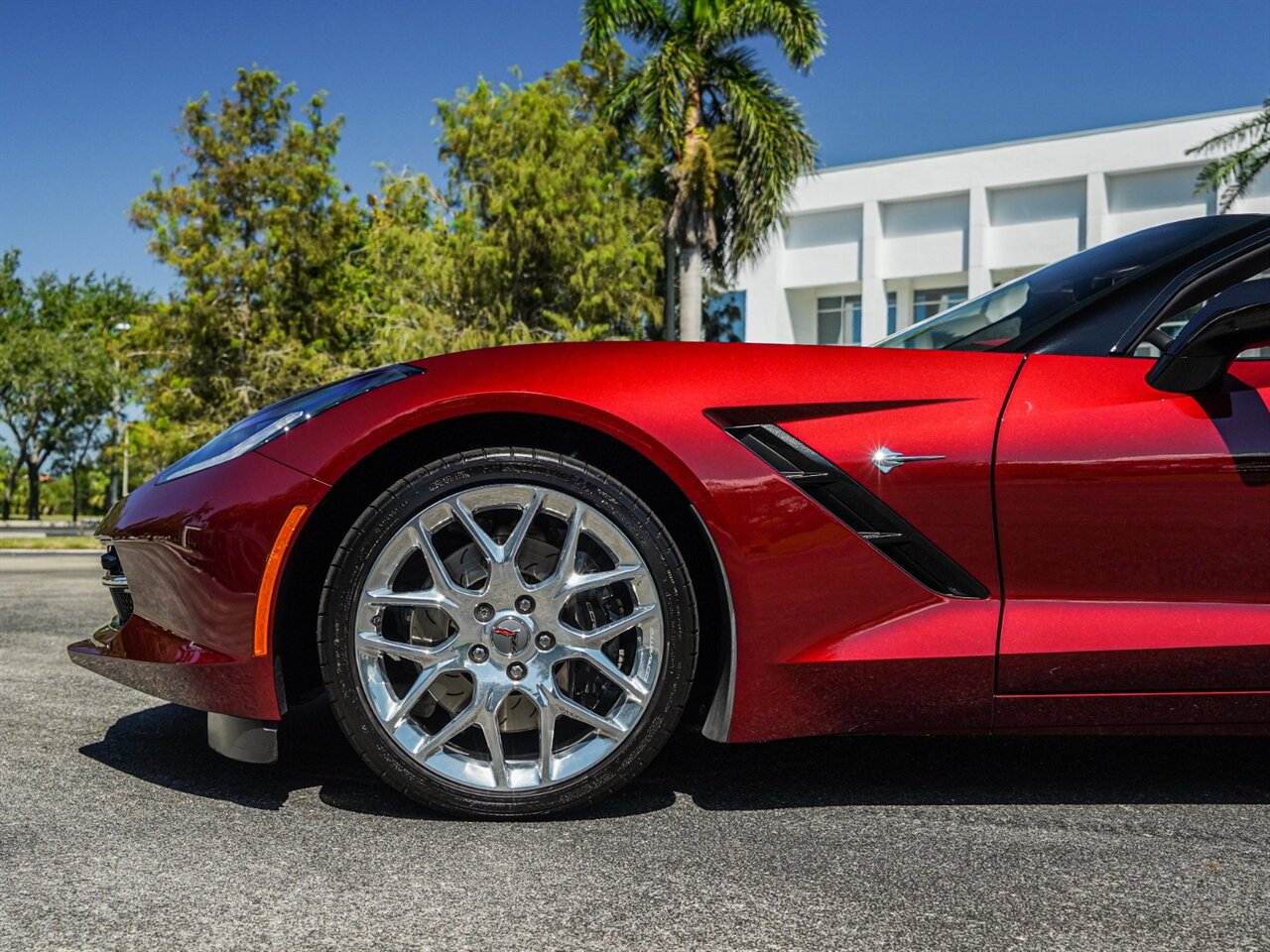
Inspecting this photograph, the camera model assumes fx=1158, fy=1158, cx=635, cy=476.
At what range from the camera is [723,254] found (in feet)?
77.7

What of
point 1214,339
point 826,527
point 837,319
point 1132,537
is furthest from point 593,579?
point 837,319

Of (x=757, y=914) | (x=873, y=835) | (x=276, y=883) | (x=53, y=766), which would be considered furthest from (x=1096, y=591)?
(x=53, y=766)

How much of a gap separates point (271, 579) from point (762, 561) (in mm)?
1002

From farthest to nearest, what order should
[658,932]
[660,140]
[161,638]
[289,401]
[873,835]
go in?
1. [660,140]
2. [289,401]
3. [161,638]
4. [873,835]
5. [658,932]

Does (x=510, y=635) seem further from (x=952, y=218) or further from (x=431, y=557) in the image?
(x=952, y=218)

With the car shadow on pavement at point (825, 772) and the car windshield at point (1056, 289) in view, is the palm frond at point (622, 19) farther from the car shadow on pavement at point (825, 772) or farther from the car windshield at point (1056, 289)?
the car shadow on pavement at point (825, 772)

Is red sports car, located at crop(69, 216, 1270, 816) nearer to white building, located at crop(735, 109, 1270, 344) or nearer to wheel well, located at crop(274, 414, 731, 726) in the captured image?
wheel well, located at crop(274, 414, 731, 726)

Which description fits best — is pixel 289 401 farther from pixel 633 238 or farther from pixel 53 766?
pixel 633 238

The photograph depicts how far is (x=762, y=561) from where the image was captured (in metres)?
2.35

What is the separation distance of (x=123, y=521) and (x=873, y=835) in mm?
1788

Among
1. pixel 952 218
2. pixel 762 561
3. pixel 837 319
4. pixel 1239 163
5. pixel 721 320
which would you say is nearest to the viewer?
pixel 762 561

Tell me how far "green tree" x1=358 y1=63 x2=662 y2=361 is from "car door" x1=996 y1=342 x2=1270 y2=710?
20544mm

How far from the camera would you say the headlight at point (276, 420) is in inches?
97.3

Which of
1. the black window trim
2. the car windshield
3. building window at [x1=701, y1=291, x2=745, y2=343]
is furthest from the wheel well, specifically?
building window at [x1=701, y1=291, x2=745, y2=343]
